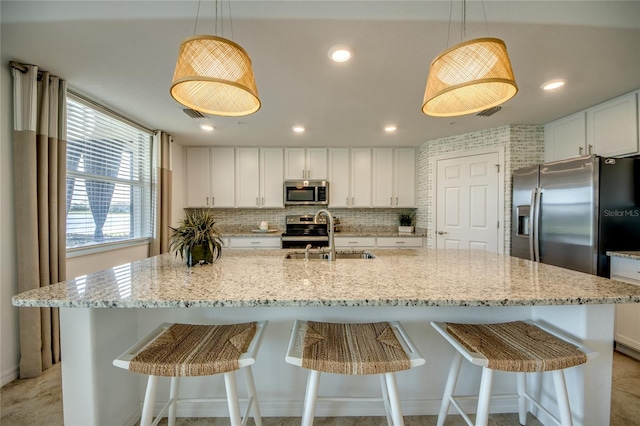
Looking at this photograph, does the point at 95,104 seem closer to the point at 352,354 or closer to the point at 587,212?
the point at 352,354

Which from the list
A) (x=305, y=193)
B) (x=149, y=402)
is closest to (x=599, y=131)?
(x=305, y=193)

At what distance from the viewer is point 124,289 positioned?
1083 millimetres

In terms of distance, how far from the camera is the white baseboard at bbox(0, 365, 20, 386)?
179 cm

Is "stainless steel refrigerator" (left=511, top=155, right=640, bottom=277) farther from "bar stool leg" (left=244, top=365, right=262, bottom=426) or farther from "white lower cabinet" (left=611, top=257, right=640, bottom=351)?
"bar stool leg" (left=244, top=365, right=262, bottom=426)

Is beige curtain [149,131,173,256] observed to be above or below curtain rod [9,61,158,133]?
below

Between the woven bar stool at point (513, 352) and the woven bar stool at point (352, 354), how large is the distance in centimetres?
25

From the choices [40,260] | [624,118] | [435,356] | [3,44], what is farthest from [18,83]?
[624,118]

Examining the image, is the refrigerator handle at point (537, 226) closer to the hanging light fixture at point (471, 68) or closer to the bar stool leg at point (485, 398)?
the hanging light fixture at point (471, 68)

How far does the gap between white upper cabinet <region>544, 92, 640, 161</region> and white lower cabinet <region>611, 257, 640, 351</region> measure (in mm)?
1016

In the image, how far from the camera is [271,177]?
4246 mm

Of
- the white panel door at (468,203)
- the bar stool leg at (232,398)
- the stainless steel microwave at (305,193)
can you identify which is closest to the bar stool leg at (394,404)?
the bar stool leg at (232,398)

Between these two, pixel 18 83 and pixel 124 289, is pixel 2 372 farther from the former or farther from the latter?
pixel 18 83

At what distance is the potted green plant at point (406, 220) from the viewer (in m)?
4.24

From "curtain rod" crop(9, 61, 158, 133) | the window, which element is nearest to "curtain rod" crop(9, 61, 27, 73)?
"curtain rod" crop(9, 61, 158, 133)
